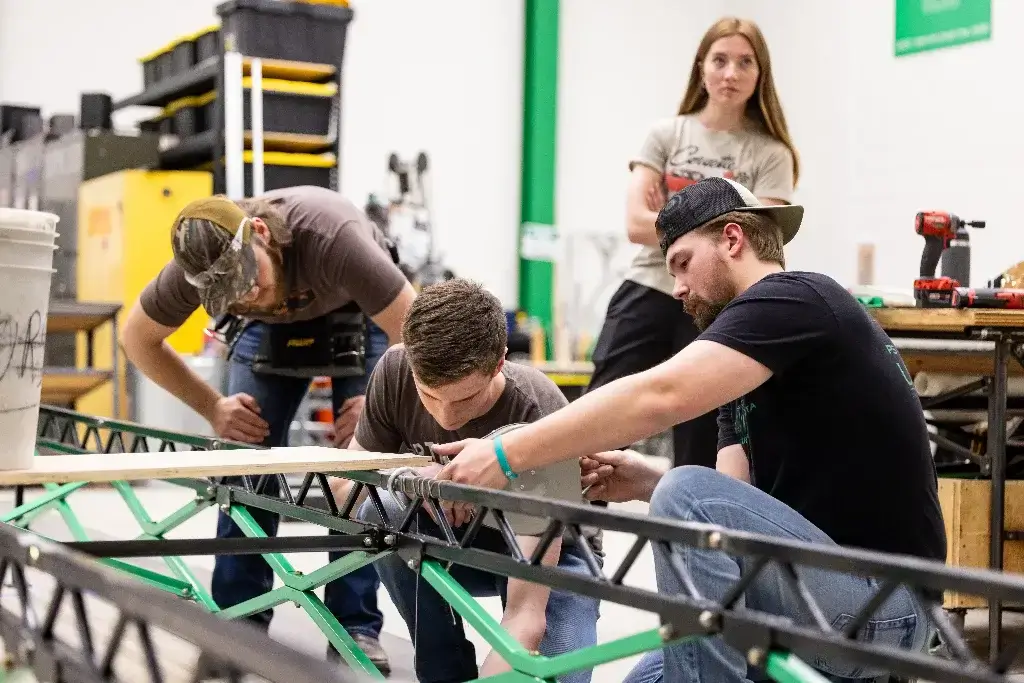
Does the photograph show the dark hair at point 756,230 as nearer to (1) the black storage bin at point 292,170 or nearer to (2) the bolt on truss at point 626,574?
(2) the bolt on truss at point 626,574

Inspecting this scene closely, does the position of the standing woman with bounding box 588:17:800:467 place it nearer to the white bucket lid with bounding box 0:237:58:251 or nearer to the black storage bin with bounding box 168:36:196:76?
the white bucket lid with bounding box 0:237:58:251

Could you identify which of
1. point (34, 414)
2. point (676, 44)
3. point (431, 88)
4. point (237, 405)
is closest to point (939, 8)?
point (676, 44)

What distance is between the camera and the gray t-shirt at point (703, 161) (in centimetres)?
340

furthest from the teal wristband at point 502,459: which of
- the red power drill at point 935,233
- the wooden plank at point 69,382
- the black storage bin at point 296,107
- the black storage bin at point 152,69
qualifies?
the black storage bin at point 152,69

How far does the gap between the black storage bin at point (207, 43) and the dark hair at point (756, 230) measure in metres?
5.10

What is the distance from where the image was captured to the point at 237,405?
10.8 feet

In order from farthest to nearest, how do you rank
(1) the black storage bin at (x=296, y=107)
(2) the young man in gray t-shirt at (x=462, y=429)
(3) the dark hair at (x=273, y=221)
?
(1) the black storage bin at (x=296, y=107), (3) the dark hair at (x=273, y=221), (2) the young man in gray t-shirt at (x=462, y=429)

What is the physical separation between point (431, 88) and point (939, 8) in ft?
12.6

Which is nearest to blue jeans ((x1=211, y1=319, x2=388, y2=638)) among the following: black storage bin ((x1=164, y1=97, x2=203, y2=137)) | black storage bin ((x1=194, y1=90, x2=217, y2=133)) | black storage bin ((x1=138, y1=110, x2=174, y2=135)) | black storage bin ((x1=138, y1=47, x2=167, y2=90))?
black storage bin ((x1=194, y1=90, x2=217, y2=133))

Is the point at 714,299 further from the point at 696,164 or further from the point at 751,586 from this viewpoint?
the point at 696,164

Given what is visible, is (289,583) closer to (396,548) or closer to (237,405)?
(396,548)

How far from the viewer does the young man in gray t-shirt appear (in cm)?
218

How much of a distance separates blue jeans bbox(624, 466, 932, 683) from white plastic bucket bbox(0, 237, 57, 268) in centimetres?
96

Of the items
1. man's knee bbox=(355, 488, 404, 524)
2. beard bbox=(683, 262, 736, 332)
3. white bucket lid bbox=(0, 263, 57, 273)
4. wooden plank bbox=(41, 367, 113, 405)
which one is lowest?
wooden plank bbox=(41, 367, 113, 405)
